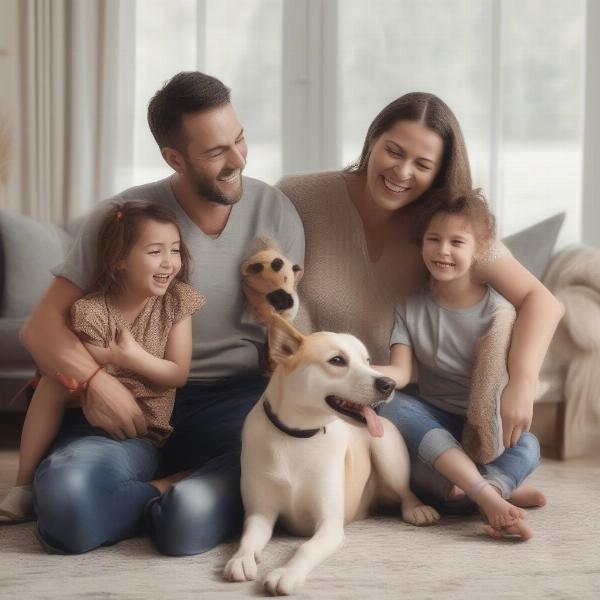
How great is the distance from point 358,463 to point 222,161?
57 centimetres

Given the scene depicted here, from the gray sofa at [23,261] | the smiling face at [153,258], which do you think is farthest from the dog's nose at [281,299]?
the gray sofa at [23,261]

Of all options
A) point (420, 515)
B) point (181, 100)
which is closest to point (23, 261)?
point (181, 100)

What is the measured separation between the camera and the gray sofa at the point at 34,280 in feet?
8.05

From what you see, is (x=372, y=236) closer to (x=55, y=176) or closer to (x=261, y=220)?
(x=261, y=220)

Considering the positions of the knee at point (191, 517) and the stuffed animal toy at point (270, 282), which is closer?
the knee at point (191, 517)

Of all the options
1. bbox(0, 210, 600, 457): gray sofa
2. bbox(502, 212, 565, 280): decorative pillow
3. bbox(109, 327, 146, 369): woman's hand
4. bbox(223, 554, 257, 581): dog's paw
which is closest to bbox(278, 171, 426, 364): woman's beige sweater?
bbox(109, 327, 146, 369): woman's hand

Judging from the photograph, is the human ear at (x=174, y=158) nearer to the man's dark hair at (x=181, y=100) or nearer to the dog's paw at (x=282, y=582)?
the man's dark hair at (x=181, y=100)

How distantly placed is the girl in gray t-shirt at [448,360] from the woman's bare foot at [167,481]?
0.38m

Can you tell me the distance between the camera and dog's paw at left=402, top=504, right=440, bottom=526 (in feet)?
5.48

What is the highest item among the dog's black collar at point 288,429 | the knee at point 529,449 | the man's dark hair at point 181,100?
the man's dark hair at point 181,100

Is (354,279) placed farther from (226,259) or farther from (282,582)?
(282,582)

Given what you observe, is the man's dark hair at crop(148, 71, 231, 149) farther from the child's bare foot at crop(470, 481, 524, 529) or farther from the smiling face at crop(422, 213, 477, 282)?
the child's bare foot at crop(470, 481, 524, 529)

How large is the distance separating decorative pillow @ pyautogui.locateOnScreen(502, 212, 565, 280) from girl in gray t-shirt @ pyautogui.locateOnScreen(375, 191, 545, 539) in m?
1.02

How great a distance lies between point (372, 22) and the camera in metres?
3.67
